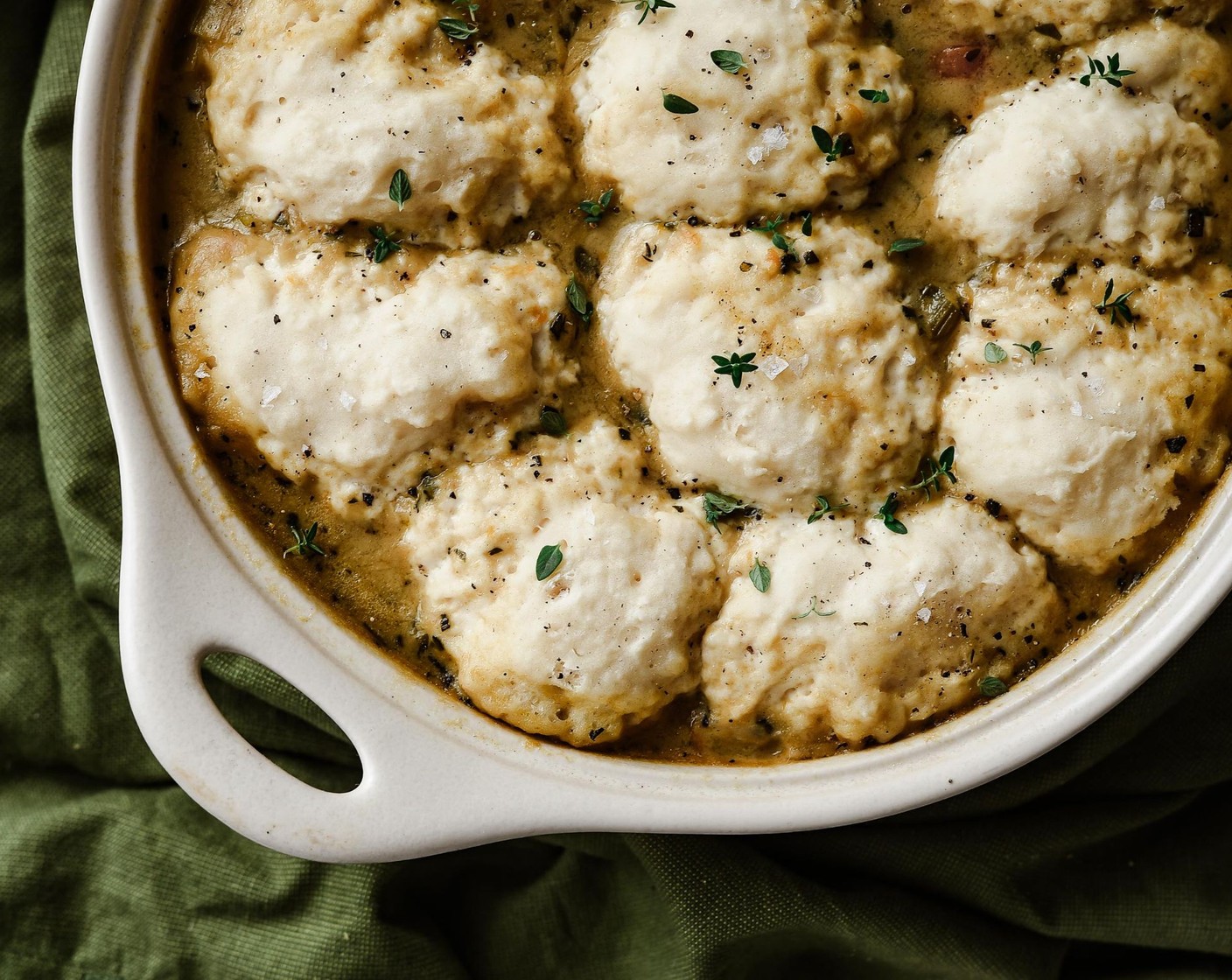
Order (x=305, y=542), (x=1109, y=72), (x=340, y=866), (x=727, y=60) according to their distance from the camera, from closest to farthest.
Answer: (x=727, y=60) → (x=1109, y=72) → (x=305, y=542) → (x=340, y=866)

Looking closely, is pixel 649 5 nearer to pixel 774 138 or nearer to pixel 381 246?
pixel 774 138

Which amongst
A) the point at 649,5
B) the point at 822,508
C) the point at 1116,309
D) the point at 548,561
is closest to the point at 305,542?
the point at 548,561

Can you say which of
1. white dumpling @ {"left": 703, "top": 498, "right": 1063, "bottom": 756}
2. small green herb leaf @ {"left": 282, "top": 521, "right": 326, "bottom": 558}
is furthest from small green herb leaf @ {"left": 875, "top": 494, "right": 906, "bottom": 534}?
small green herb leaf @ {"left": 282, "top": 521, "right": 326, "bottom": 558}

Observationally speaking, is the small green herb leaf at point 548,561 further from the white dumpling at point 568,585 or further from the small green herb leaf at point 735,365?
the small green herb leaf at point 735,365

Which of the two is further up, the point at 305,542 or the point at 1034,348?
the point at 1034,348

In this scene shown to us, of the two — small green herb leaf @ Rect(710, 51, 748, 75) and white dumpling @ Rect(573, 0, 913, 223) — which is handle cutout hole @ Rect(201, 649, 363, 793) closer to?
white dumpling @ Rect(573, 0, 913, 223)

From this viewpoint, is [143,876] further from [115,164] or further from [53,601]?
[115,164]

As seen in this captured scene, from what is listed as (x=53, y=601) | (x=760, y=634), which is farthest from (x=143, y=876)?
(x=760, y=634)
